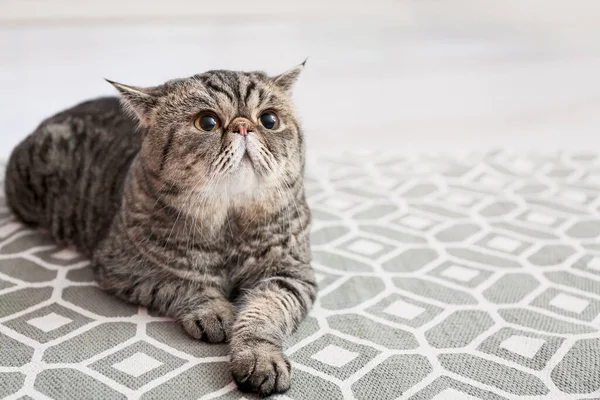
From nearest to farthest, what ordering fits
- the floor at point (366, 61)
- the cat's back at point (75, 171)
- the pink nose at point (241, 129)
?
1. the pink nose at point (241, 129)
2. the cat's back at point (75, 171)
3. the floor at point (366, 61)

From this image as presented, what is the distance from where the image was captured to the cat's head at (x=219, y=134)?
1563 mm

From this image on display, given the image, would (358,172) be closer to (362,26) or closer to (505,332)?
(505,332)

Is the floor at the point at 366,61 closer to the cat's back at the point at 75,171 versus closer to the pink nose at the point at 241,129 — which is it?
the cat's back at the point at 75,171

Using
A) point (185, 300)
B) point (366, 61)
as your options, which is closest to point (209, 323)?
point (185, 300)

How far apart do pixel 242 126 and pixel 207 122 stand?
9 cm

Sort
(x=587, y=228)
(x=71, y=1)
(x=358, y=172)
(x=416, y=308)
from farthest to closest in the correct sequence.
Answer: (x=71, y=1) < (x=358, y=172) < (x=587, y=228) < (x=416, y=308)

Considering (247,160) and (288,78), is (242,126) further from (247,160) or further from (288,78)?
(288,78)

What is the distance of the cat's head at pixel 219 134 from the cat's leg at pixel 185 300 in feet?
0.81

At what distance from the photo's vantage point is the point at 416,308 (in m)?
1.79

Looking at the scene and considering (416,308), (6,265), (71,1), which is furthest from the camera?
(71,1)

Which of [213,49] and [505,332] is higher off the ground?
[213,49]

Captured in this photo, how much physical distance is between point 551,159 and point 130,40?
2.54 meters

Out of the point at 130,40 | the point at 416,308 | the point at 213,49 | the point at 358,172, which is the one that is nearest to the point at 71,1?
the point at 130,40

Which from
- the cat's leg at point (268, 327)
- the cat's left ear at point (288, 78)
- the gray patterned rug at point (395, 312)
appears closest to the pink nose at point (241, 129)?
the cat's left ear at point (288, 78)
